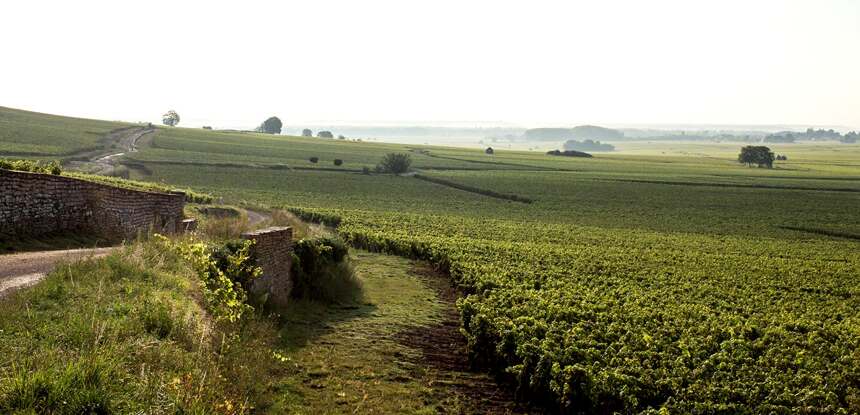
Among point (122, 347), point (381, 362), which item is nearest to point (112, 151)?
point (381, 362)

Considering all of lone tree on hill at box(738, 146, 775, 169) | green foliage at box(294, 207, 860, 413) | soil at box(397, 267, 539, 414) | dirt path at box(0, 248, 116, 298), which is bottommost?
soil at box(397, 267, 539, 414)

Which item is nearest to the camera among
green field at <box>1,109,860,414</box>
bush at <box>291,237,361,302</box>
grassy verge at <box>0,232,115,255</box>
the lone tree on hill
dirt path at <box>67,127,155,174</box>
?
green field at <box>1,109,860,414</box>

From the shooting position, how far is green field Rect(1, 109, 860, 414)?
1596cm

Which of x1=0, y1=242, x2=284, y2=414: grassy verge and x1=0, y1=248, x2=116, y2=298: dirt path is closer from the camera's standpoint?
x1=0, y1=242, x2=284, y2=414: grassy verge

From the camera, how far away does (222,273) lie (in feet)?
54.8

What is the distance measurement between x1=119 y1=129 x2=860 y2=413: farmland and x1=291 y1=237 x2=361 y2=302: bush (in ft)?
16.6

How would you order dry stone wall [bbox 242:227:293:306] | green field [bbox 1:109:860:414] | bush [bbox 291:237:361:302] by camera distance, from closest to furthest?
1. green field [bbox 1:109:860:414]
2. dry stone wall [bbox 242:227:293:306]
3. bush [bbox 291:237:361:302]

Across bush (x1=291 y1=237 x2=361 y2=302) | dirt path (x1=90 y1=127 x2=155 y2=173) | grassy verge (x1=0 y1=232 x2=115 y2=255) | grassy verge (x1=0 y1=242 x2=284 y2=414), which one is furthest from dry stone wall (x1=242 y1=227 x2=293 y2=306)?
dirt path (x1=90 y1=127 x2=155 y2=173)

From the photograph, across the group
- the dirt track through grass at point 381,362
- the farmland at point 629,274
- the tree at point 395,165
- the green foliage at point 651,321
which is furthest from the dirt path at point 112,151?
the dirt track through grass at point 381,362

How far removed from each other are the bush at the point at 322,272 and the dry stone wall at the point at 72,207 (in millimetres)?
5144

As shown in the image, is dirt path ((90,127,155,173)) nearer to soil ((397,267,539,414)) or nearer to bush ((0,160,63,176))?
bush ((0,160,63,176))

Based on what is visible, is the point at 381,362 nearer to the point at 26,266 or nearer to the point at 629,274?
the point at 26,266

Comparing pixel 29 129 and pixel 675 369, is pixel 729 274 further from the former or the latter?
pixel 29 129

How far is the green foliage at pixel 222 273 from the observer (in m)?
15.4
